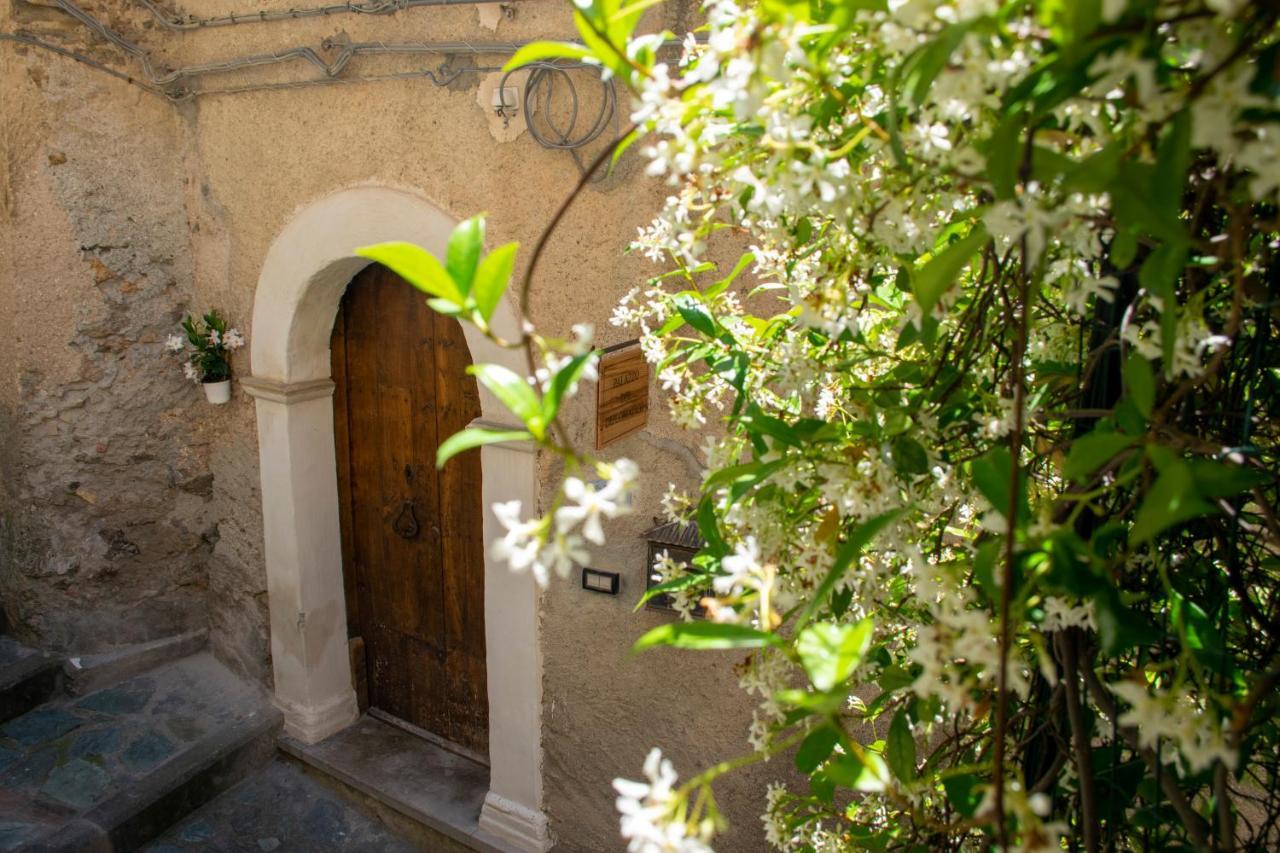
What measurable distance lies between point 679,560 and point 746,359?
1499 mm

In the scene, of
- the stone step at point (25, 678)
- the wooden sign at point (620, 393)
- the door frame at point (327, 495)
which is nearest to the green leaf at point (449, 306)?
the wooden sign at point (620, 393)

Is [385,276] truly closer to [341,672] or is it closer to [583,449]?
[583,449]

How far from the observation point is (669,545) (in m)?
2.66

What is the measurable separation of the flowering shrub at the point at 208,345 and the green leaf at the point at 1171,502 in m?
3.72

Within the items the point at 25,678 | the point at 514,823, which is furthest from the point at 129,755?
the point at 514,823

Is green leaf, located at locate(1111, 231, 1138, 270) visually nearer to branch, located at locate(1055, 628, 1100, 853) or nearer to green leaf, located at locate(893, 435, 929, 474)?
green leaf, located at locate(893, 435, 929, 474)

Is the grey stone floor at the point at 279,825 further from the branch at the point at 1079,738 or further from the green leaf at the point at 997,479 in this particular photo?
the green leaf at the point at 997,479

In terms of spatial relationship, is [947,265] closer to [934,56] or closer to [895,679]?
[934,56]

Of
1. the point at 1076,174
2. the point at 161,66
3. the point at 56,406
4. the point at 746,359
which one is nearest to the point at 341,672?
the point at 56,406

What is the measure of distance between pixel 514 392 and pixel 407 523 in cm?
316

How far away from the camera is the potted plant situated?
3820 mm

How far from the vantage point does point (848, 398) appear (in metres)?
1.20

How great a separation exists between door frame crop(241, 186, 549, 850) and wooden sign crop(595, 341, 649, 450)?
1.55 ft

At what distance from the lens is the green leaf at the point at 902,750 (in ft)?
3.61
